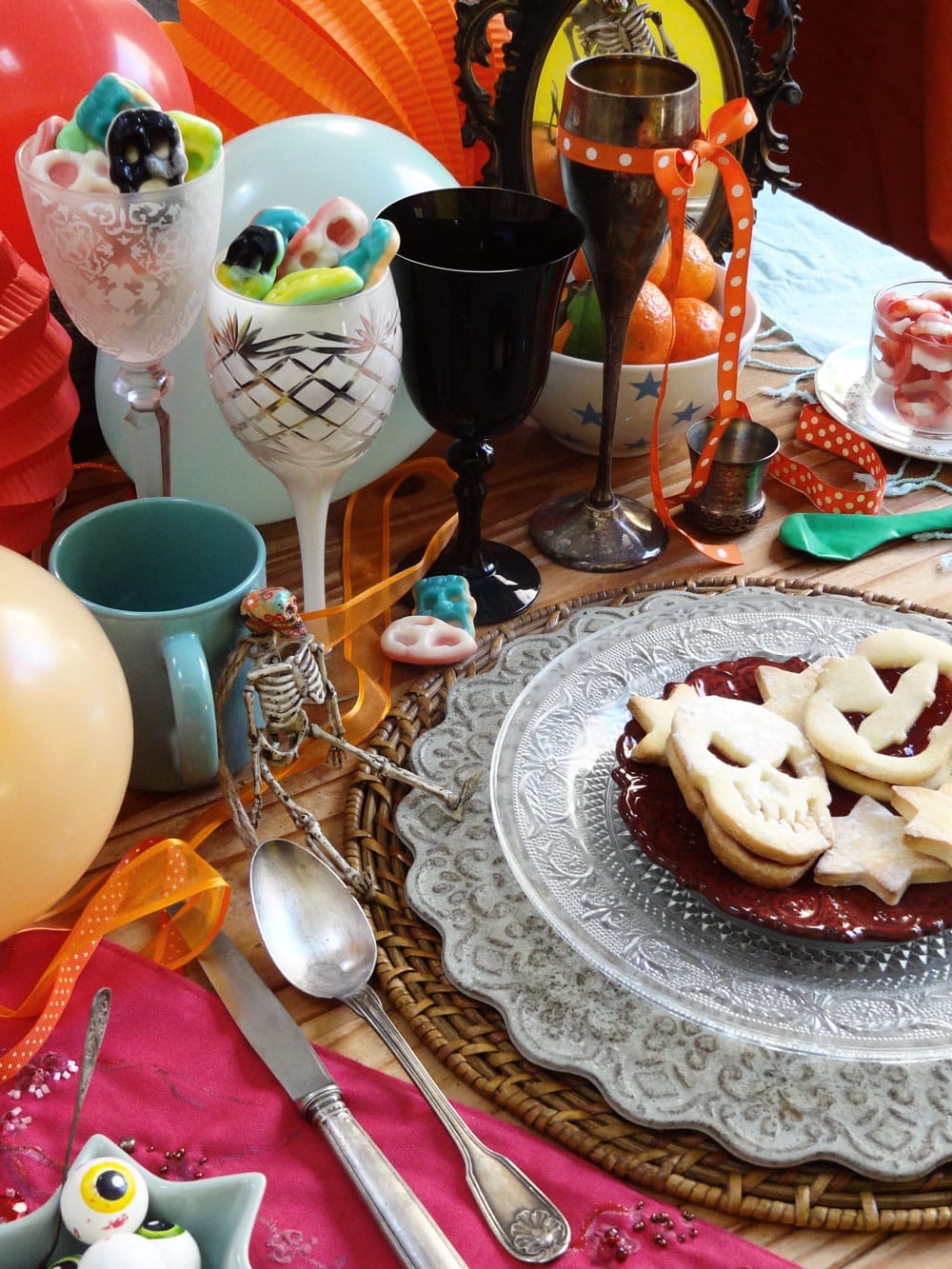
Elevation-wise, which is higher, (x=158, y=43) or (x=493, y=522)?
(x=158, y=43)

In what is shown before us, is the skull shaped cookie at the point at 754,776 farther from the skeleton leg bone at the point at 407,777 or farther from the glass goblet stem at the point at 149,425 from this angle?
the glass goblet stem at the point at 149,425

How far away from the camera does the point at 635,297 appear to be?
2.56 ft

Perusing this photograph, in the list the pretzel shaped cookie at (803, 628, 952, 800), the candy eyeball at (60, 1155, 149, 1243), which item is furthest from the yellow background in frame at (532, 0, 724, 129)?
the candy eyeball at (60, 1155, 149, 1243)

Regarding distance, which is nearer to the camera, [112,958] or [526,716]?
[112,958]

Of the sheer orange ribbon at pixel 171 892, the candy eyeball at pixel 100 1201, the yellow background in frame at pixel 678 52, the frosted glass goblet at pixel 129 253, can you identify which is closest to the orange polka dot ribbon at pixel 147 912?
the sheer orange ribbon at pixel 171 892

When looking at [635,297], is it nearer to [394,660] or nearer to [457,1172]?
[394,660]

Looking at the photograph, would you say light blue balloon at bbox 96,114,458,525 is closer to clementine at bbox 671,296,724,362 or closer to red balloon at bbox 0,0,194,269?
red balloon at bbox 0,0,194,269

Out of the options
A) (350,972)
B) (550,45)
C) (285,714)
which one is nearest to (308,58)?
(550,45)

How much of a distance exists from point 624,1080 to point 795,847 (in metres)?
0.12

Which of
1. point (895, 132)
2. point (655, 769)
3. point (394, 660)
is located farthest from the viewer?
point (895, 132)

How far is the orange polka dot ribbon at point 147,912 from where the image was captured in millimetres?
531

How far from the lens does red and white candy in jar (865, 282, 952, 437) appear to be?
2.97ft

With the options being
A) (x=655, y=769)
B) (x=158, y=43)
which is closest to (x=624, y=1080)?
(x=655, y=769)

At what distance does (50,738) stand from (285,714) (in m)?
0.15
